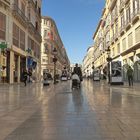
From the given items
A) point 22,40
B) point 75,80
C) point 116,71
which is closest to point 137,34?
point 116,71

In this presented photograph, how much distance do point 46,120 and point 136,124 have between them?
2086 millimetres

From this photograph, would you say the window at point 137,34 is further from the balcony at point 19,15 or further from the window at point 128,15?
the balcony at point 19,15

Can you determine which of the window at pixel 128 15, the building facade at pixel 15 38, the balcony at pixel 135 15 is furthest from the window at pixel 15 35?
the window at pixel 128 15

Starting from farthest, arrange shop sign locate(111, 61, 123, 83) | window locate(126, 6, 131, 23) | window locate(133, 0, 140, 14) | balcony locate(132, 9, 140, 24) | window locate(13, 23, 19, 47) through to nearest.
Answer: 1. window locate(126, 6, 131, 23)
2. window locate(133, 0, 140, 14)
3. balcony locate(132, 9, 140, 24)
4. window locate(13, 23, 19, 47)
5. shop sign locate(111, 61, 123, 83)

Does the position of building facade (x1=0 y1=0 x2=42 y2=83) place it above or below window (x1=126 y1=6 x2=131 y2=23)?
below

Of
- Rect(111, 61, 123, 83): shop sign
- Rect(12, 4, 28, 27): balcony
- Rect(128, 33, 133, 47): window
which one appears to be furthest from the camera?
Rect(128, 33, 133, 47): window

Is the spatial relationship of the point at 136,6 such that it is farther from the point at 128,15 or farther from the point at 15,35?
the point at 15,35

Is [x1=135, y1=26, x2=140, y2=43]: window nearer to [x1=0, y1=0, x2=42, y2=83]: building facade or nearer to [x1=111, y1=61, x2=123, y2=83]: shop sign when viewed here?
[x1=111, y1=61, x2=123, y2=83]: shop sign

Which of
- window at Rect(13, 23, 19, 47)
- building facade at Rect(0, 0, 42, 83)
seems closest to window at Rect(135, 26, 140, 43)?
building facade at Rect(0, 0, 42, 83)

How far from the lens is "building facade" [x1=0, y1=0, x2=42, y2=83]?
109 feet

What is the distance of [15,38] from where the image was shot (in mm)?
37594

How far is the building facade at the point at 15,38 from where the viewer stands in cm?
3316

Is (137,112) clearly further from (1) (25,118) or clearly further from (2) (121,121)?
(1) (25,118)

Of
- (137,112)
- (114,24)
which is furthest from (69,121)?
(114,24)
